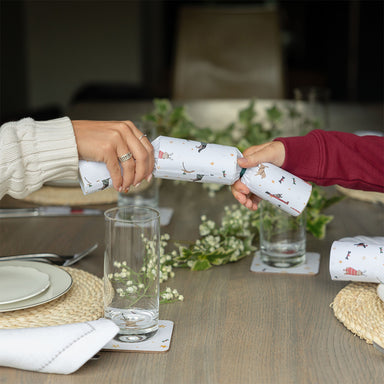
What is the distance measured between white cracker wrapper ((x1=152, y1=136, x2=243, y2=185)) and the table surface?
7.0 inches

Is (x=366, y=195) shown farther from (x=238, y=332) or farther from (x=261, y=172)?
(x=238, y=332)

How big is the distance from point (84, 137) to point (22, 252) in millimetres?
292

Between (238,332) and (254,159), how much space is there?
25 centimetres

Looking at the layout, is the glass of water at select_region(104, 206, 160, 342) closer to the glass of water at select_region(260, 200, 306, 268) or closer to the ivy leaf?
the glass of water at select_region(260, 200, 306, 268)

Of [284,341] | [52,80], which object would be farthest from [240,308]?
[52,80]

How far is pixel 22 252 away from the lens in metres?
1.06

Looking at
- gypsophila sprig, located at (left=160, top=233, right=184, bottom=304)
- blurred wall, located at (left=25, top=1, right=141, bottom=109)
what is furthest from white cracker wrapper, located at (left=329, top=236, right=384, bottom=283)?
blurred wall, located at (left=25, top=1, right=141, bottom=109)

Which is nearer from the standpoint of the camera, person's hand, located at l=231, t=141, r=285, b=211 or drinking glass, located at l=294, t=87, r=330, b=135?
person's hand, located at l=231, t=141, r=285, b=211

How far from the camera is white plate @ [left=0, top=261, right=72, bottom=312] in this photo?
2.59 feet

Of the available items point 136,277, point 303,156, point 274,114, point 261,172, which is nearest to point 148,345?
point 136,277

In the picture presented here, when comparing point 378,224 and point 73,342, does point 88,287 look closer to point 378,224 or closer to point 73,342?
point 73,342

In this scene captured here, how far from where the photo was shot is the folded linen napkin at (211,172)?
2.80 ft

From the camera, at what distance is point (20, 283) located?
85 centimetres

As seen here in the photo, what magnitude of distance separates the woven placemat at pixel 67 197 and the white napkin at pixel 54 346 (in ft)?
2.21
